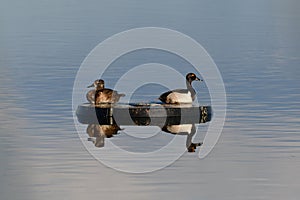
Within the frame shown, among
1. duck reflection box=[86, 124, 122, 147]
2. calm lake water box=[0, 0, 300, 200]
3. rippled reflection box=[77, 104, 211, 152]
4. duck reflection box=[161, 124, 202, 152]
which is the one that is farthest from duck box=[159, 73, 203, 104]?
duck reflection box=[86, 124, 122, 147]

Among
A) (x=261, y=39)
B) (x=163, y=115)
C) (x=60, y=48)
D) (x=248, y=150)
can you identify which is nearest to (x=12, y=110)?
(x=163, y=115)

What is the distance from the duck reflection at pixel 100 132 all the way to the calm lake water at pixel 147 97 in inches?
11.7

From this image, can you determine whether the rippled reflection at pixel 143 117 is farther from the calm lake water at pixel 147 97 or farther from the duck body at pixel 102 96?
the calm lake water at pixel 147 97

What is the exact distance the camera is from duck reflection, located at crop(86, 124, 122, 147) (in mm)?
16609

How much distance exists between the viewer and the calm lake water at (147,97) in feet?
42.7

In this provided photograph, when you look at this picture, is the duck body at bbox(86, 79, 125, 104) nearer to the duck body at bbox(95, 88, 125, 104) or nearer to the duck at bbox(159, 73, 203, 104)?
the duck body at bbox(95, 88, 125, 104)

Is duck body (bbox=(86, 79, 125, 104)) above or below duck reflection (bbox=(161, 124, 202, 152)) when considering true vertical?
above

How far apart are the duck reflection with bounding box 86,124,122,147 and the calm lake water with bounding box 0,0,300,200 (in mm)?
296

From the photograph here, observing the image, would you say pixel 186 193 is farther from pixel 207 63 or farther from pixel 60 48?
pixel 60 48

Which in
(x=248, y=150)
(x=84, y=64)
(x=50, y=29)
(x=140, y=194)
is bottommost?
(x=140, y=194)

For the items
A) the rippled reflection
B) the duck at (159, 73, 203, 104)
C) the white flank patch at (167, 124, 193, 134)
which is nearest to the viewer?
the white flank patch at (167, 124, 193, 134)

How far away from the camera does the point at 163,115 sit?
731 inches

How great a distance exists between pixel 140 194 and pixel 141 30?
2430cm

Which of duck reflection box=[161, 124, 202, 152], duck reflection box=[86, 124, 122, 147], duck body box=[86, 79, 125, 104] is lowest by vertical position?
duck reflection box=[86, 124, 122, 147]
